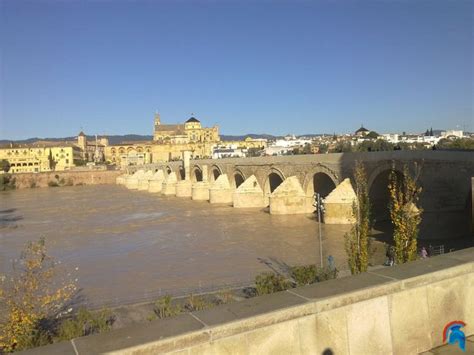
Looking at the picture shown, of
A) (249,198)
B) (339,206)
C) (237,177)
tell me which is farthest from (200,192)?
(339,206)

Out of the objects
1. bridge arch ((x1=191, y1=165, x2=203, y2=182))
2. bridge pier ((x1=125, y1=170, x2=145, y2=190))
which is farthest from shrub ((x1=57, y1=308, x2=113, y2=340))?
bridge pier ((x1=125, y1=170, x2=145, y2=190))

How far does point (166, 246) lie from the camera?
17.5 meters

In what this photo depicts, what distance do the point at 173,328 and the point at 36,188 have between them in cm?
7074

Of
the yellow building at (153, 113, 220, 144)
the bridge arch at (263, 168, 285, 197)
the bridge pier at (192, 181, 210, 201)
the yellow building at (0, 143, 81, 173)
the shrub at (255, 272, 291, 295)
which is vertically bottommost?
the bridge pier at (192, 181, 210, 201)

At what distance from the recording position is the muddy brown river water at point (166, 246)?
39.5 feet

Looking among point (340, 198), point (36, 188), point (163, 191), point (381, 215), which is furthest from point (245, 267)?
point (36, 188)

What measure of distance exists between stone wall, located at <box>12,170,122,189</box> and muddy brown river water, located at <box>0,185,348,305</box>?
130 ft

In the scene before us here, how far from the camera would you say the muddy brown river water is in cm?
1203

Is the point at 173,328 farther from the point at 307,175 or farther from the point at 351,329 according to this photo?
the point at 307,175

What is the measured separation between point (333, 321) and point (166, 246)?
52.5 ft

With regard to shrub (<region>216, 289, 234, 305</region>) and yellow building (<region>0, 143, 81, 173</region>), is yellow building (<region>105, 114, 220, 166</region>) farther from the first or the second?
shrub (<region>216, 289, 234, 305</region>)

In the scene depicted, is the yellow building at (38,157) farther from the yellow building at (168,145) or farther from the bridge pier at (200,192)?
the bridge pier at (200,192)

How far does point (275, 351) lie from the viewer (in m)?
1.93

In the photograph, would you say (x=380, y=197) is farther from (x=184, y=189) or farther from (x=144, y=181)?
(x=144, y=181)
